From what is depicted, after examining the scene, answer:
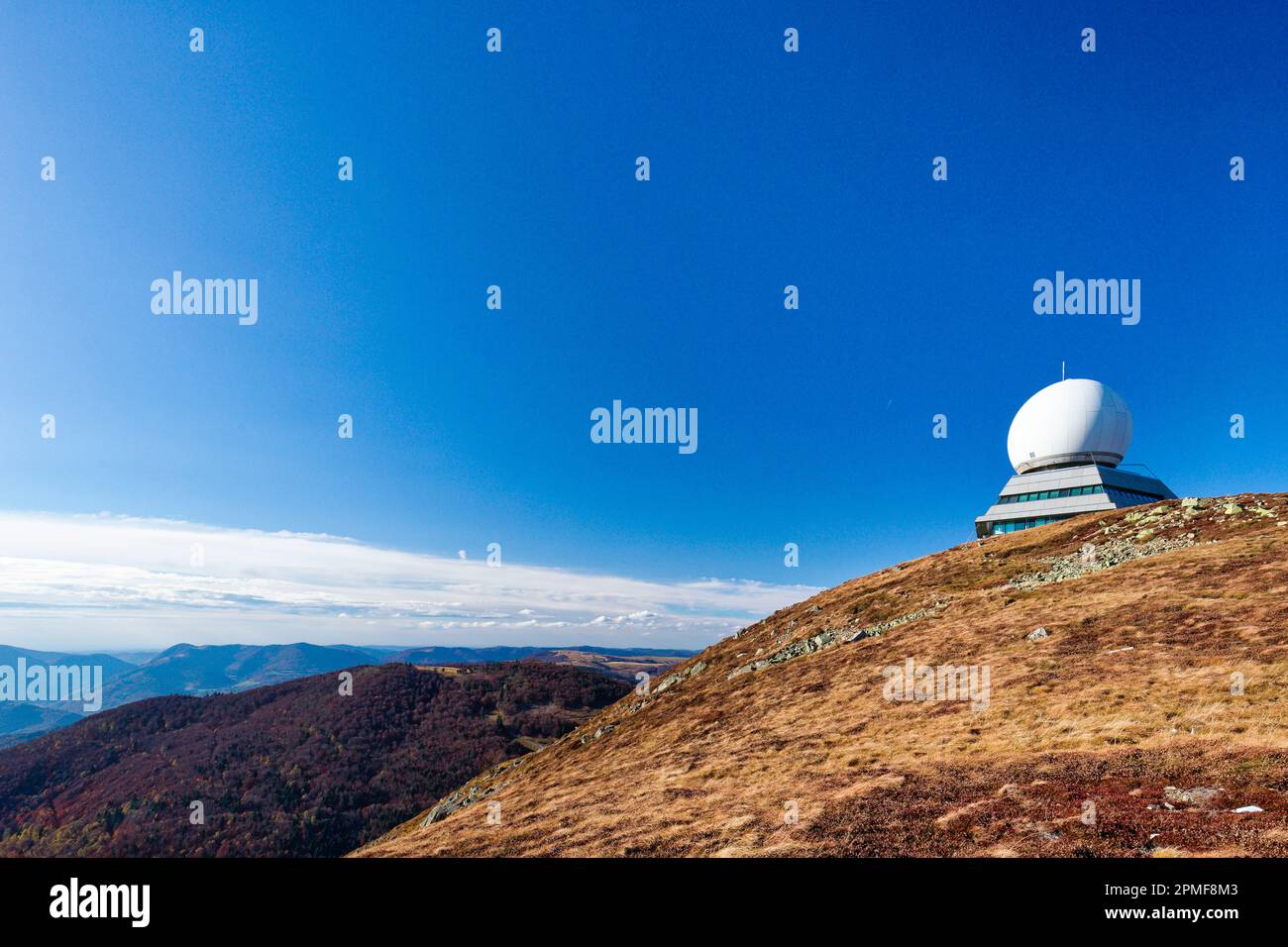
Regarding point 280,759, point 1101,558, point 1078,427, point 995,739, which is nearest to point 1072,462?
point 1078,427

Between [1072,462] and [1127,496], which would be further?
[1072,462]

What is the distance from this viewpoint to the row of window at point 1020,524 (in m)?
60.0

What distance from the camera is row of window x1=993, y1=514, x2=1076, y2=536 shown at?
60.0 meters

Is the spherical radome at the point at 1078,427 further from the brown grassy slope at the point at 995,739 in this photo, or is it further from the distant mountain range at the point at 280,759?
the distant mountain range at the point at 280,759

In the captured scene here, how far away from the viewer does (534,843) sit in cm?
1645

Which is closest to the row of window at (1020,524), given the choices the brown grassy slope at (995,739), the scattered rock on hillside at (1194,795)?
the brown grassy slope at (995,739)

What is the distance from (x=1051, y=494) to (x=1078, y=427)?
7.65m

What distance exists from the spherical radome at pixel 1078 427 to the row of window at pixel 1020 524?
21.7ft

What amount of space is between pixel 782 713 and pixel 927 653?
25.9 ft

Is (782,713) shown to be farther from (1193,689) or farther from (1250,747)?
(1250,747)

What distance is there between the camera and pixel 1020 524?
203 feet

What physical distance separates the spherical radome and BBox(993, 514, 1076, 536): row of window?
6620 millimetres
